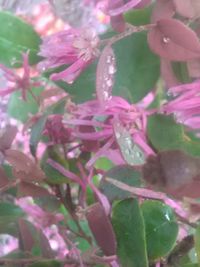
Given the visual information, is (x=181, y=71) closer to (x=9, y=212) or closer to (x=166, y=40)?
(x=166, y=40)

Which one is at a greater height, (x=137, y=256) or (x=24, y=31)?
(x=24, y=31)

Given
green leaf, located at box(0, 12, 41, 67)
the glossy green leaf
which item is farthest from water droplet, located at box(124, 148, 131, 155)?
green leaf, located at box(0, 12, 41, 67)

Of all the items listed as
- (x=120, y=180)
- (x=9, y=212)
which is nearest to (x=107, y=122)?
(x=120, y=180)

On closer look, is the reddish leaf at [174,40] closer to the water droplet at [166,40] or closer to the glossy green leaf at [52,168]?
the water droplet at [166,40]

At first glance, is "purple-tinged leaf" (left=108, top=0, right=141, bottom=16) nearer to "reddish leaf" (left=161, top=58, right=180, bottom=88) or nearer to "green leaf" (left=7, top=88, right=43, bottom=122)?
"reddish leaf" (left=161, top=58, right=180, bottom=88)

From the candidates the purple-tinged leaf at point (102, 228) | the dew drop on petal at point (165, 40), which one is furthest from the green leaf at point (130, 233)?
the dew drop on petal at point (165, 40)

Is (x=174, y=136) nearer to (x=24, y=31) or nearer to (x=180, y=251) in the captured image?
(x=180, y=251)

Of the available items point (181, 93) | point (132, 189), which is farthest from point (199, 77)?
point (132, 189)
